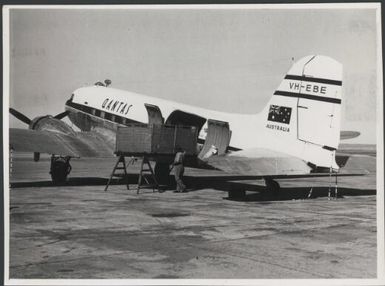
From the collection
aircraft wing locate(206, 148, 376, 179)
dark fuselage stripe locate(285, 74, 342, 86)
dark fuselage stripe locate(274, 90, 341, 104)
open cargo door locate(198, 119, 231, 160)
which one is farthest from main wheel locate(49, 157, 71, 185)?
dark fuselage stripe locate(285, 74, 342, 86)

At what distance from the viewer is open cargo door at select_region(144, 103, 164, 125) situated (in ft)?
59.2

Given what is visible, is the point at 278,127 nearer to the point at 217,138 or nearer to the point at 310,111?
the point at 310,111

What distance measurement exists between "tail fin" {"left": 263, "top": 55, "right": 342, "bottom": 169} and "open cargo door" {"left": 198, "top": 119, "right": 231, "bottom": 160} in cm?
158

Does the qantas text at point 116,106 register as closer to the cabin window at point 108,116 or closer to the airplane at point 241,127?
the airplane at point 241,127

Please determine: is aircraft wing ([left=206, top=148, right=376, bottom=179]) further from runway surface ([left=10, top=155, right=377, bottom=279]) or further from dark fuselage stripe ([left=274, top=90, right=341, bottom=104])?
dark fuselage stripe ([left=274, top=90, right=341, bottom=104])

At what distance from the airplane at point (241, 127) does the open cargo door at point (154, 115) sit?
0.17ft

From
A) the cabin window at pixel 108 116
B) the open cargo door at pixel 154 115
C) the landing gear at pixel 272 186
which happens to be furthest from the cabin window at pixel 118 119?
the landing gear at pixel 272 186

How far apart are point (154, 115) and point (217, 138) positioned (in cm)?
274

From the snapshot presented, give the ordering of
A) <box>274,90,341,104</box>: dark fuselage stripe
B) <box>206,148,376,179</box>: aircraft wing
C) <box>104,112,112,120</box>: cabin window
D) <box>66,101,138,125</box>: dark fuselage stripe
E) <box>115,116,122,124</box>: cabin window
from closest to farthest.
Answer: <box>206,148,376,179</box>: aircraft wing < <box>274,90,341,104</box>: dark fuselage stripe < <box>66,101,138,125</box>: dark fuselage stripe < <box>115,116,122,124</box>: cabin window < <box>104,112,112,120</box>: cabin window

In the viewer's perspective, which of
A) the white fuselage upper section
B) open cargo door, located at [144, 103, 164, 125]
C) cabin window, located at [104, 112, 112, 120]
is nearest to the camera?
the white fuselage upper section

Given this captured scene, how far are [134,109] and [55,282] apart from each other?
1211cm

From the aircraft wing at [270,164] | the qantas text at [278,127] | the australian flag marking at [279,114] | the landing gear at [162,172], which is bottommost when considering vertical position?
the landing gear at [162,172]

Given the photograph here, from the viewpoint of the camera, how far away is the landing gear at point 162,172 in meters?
19.5

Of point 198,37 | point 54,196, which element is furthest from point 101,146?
point 198,37
